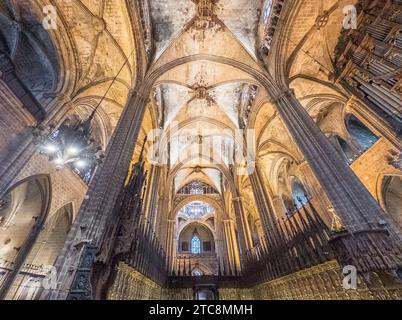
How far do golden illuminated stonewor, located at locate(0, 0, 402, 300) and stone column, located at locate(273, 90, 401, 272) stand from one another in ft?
0.11

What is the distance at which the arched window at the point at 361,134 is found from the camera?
9.76 metres

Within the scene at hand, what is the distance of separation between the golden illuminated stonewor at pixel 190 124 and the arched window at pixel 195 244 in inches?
379

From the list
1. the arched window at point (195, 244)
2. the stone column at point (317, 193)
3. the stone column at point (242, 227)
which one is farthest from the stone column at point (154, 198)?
the arched window at point (195, 244)

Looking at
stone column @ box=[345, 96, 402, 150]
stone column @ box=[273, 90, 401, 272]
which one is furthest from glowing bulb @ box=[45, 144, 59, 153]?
stone column @ box=[345, 96, 402, 150]

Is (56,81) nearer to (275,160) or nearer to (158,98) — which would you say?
(158,98)

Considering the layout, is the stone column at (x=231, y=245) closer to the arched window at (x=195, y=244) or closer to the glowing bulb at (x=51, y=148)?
the arched window at (x=195, y=244)

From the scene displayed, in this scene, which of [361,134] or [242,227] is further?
[242,227]

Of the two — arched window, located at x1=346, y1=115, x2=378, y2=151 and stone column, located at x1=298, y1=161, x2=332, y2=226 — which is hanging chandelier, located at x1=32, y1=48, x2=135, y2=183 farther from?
arched window, located at x1=346, y1=115, x2=378, y2=151

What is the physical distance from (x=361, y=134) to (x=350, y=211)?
25.0 ft

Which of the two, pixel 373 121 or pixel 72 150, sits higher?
pixel 373 121

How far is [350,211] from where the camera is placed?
505 cm

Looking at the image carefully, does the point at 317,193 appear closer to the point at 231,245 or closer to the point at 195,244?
the point at 231,245

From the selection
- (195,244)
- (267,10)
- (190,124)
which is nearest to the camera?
(267,10)

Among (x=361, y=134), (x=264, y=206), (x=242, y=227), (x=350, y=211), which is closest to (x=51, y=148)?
(x=350, y=211)
